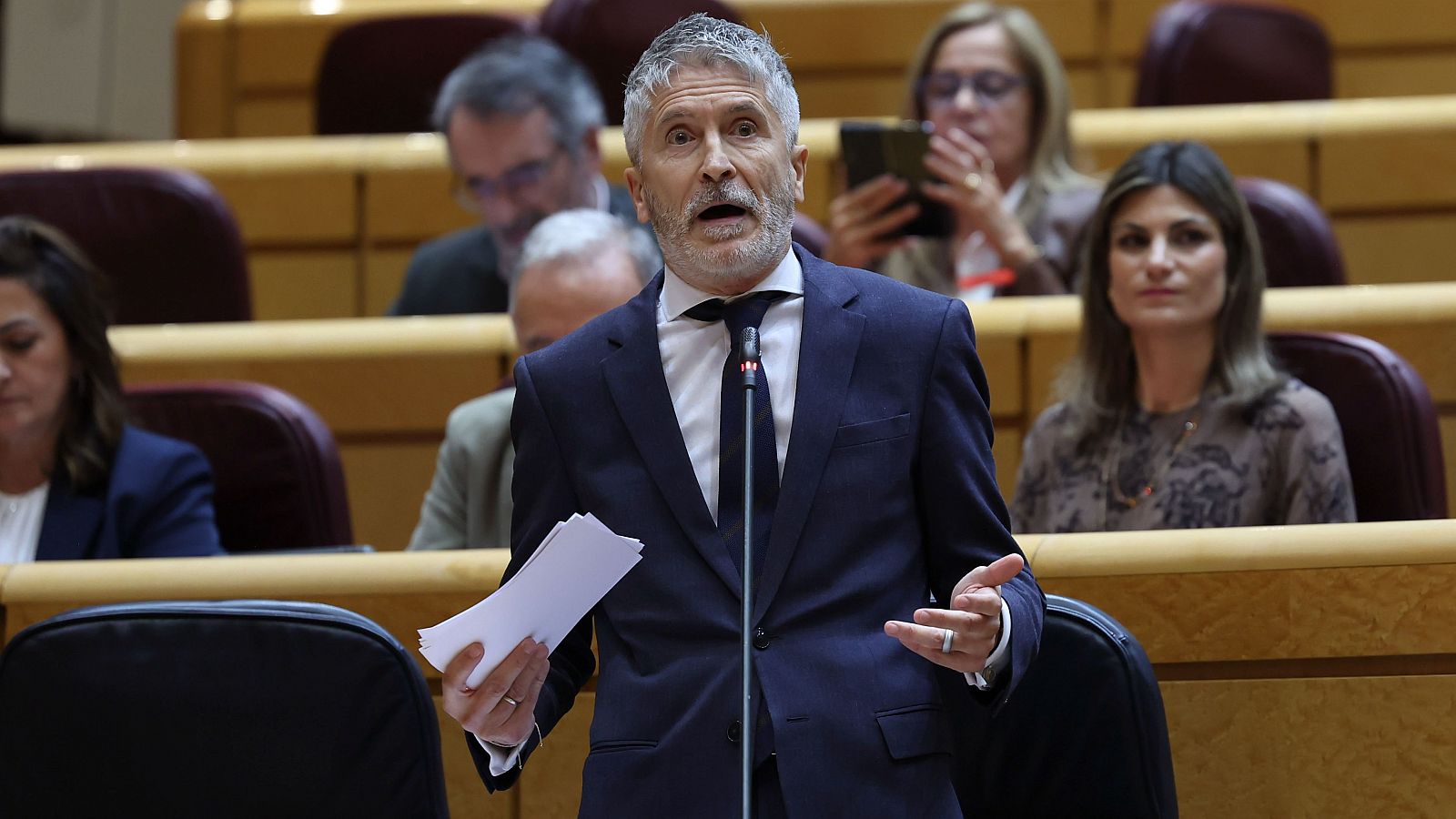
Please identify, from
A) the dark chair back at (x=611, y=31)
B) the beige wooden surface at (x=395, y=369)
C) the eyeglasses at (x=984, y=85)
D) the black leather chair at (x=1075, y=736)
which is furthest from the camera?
the dark chair back at (x=611, y=31)

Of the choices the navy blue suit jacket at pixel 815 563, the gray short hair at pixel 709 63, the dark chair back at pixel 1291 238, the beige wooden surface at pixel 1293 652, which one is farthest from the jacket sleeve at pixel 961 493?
the dark chair back at pixel 1291 238

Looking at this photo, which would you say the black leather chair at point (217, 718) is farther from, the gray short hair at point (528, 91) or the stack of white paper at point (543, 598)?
the gray short hair at point (528, 91)

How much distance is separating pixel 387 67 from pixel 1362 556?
1549 millimetres

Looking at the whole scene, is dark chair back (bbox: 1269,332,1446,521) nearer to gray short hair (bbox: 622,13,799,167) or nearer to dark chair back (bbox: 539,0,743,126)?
gray short hair (bbox: 622,13,799,167)

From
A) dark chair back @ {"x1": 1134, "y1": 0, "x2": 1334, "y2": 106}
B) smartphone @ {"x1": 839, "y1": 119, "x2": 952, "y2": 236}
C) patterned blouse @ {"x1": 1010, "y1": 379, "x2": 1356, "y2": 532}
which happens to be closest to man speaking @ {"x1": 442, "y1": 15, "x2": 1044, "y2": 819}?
patterned blouse @ {"x1": 1010, "y1": 379, "x2": 1356, "y2": 532}

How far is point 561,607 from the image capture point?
75 cm

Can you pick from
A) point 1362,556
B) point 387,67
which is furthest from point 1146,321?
point 387,67

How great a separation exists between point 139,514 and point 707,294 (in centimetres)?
70

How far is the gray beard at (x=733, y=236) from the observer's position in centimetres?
77

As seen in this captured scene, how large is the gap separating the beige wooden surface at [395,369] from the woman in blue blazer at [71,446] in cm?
19

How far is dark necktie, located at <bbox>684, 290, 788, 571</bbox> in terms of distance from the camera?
76cm

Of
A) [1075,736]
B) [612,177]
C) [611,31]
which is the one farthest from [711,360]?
[611,31]

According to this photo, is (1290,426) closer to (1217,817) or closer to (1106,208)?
(1106,208)

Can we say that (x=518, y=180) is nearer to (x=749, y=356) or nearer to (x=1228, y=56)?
(x=1228, y=56)
